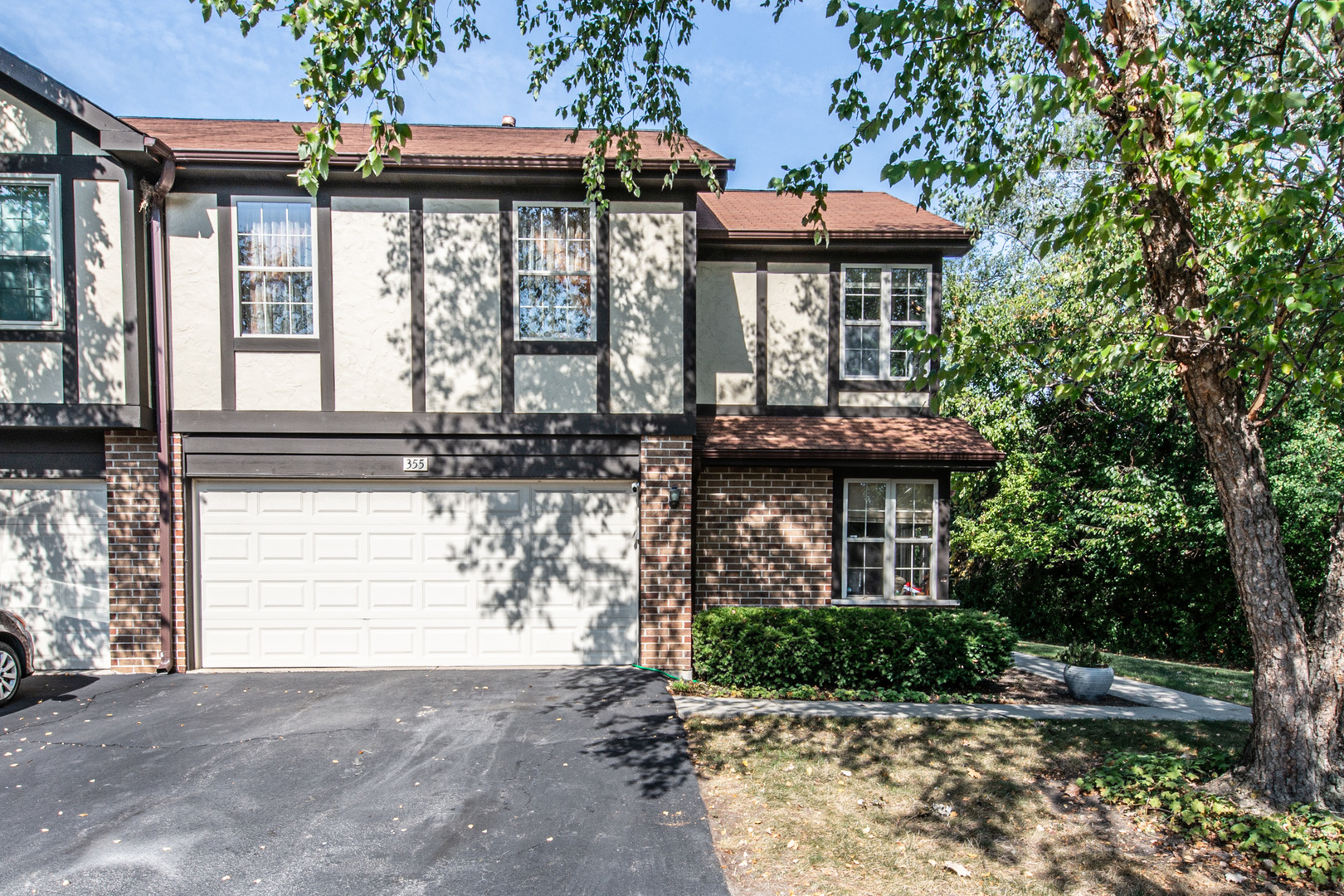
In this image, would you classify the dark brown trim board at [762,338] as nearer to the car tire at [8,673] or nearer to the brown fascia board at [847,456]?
the brown fascia board at [847,456]

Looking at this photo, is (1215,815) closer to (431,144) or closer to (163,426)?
(163,426)

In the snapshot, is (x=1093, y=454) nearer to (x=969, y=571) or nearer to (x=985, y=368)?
(x=969, y=571)

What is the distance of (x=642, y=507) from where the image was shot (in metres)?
8.70

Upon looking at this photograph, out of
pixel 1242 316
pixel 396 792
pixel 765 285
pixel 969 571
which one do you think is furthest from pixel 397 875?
pixel 969 571

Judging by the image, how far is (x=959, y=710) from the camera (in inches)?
298

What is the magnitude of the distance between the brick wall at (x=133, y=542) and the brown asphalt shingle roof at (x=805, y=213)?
292 inches

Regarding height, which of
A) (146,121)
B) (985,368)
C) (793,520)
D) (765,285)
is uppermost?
(146,121)

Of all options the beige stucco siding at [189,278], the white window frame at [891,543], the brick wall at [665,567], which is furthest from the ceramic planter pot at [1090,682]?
the beige stucco siding at [189,278]

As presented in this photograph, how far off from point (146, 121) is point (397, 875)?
1189cm

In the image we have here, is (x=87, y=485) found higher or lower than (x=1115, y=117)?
lower

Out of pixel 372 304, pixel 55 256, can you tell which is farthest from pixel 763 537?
pixel 55 256

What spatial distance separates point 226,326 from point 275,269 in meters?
0.90

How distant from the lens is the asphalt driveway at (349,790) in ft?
14.3

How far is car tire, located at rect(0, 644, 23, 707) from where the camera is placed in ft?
23.6
